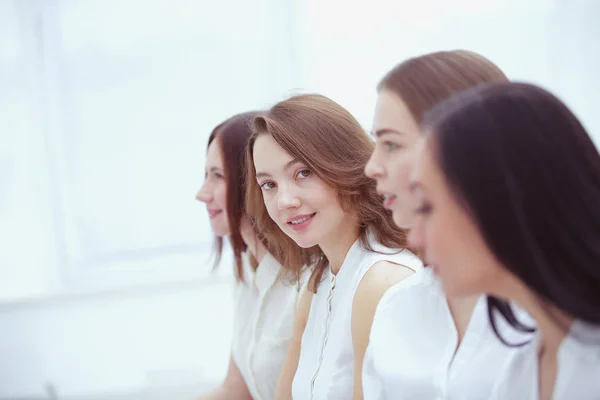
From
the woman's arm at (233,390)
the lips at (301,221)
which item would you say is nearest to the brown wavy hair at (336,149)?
the lips at (301,221)

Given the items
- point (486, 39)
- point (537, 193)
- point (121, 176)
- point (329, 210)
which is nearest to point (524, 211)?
point (537, 193)

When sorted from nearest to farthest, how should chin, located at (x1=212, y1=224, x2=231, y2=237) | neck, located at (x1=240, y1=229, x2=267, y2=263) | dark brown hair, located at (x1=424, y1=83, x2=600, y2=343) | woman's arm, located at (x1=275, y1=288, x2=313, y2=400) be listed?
dark brown hair, located at (x1=424, y1=83, x2=600, y2=343) → woman's arm, located at (x1=275, y1=288, x2=313, y2=400) → neck, located at (x1=240, y1=229, x2=267, y2=263) → chin, located at (x1=212, y1=224, x2=231, y2=237)

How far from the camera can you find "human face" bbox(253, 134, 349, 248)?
73.6 inches

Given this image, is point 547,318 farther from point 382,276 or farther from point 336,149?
point 336,149

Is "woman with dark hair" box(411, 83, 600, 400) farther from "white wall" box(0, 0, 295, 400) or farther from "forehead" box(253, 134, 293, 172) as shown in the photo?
"white wall" box(0, 0, 295, 400)

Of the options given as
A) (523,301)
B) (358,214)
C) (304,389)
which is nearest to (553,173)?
(523,301)

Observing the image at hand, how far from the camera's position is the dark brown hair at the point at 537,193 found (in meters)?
0.99

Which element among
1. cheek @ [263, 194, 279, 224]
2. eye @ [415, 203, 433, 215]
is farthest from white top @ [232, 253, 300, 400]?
eye @ [415, 203, 433, 215]

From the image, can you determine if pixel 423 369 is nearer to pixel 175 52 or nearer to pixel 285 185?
pixel 285 185

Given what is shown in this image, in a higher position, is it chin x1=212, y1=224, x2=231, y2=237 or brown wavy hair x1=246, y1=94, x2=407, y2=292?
brown wavy hair x1=246, y1=94, x2=407, y2=292

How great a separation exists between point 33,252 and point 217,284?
120cm

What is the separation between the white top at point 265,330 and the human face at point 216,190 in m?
0.23

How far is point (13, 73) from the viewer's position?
14.1 feet

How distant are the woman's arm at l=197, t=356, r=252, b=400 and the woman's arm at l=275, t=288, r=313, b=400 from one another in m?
0.46
